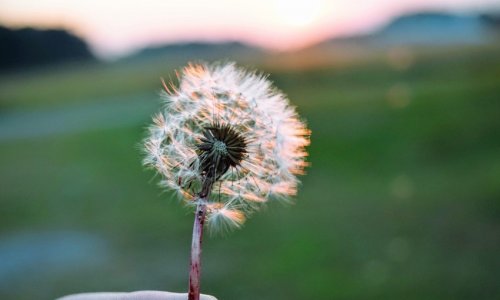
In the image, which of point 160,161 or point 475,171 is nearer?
point 160,161

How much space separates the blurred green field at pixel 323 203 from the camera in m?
5.48

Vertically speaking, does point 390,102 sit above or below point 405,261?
above

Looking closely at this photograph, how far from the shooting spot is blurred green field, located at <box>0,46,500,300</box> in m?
5.48

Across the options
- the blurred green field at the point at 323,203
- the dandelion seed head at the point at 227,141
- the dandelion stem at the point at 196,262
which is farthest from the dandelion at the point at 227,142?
the blurred green field at the point at 323,203

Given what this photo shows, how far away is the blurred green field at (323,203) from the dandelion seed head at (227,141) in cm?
362

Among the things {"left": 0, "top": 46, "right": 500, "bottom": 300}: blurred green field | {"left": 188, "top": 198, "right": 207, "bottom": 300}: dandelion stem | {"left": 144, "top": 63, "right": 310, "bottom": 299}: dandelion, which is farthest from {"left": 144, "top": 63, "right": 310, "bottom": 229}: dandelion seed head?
{"left": 0, "top": 46, "right": 500, "bottom": 300}: blurred green field

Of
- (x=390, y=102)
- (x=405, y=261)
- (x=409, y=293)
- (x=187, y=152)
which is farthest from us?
(x=390, y=102)

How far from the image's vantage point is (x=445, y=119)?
732 cm

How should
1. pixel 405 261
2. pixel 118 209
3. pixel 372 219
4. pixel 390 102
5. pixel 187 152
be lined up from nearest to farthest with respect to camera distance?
pixel 187 152 → pixel 405 261 → pixel 372 219 → pixel 118 209 → pixel 390 102

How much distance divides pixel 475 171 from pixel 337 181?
1292mm

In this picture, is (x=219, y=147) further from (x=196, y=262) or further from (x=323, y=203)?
(x=323, y=203)

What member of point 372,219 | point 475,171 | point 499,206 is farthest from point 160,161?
point 475,171

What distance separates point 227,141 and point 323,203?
523cm

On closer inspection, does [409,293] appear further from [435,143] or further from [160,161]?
[160,161]
